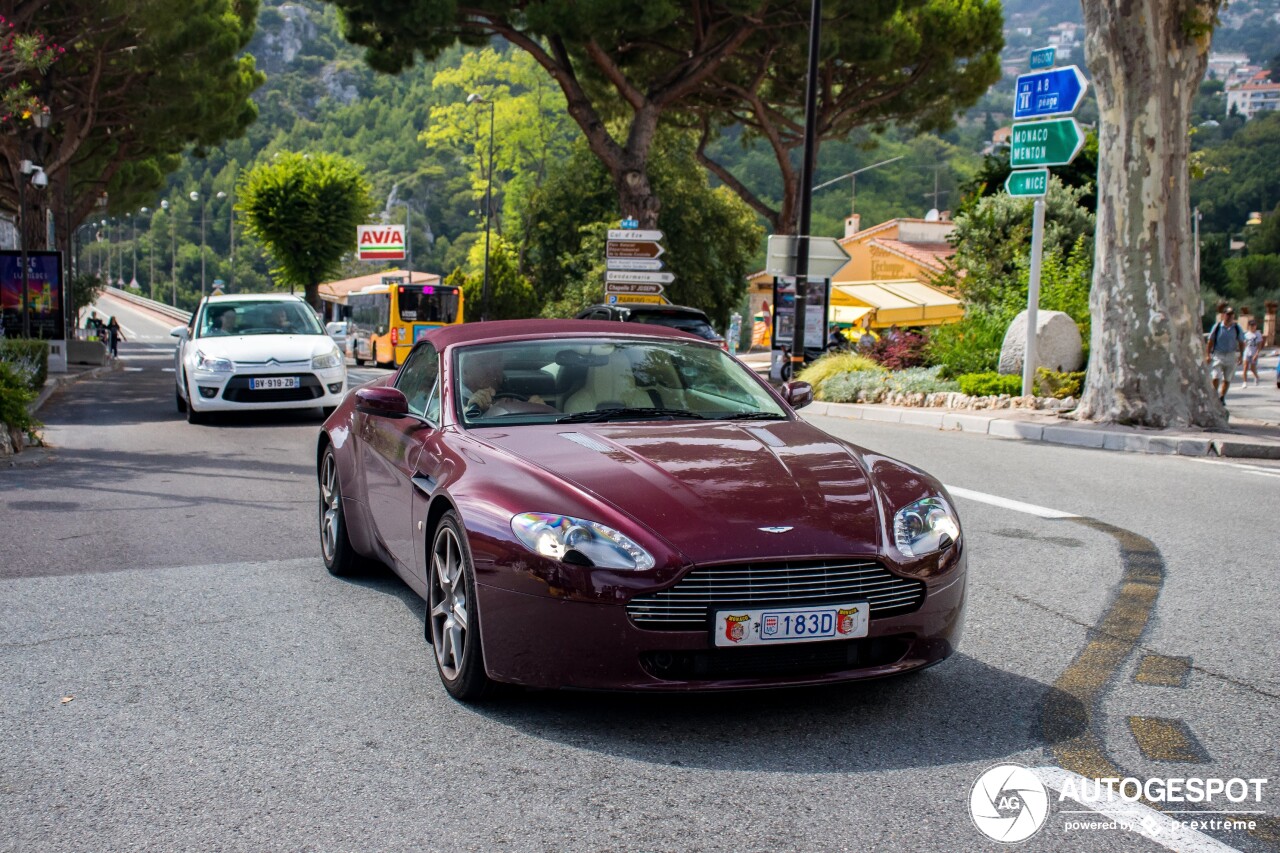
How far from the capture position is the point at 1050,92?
58.3ft

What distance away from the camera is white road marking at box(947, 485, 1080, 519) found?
29.3 feet

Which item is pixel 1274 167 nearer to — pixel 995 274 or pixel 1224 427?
pixel 995 274

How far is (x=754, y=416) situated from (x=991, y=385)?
1481 cm

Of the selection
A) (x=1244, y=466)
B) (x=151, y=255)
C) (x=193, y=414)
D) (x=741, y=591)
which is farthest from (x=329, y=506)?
(x=151, y=255)

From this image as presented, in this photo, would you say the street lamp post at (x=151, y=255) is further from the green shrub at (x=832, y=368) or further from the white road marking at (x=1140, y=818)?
the white road marking at (x=1140, y=818)

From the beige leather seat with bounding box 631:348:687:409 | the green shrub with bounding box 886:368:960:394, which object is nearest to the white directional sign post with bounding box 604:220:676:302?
the green shrub with bounding box 886:368:960:394

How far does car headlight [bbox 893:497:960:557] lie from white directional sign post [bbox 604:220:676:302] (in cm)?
2208

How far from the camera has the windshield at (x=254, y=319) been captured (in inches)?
649

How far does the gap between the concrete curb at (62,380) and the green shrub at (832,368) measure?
12.5 m

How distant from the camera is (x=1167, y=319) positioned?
16219mm

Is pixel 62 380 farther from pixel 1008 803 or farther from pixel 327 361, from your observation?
pixel 1008 803

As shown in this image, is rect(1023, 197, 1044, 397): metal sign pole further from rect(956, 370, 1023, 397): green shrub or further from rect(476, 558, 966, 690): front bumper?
rect(476, 558, 966, 690): front bumper

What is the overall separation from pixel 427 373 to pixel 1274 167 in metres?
92.2

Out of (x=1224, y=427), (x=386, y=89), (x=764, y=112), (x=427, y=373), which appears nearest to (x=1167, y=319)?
(x=1224, y=427)
